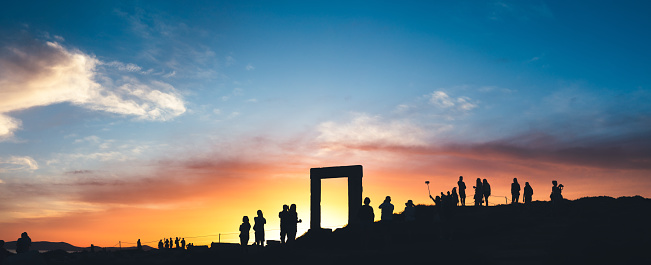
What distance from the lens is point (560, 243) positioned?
1373cm

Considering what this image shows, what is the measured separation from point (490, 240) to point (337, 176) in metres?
8.25

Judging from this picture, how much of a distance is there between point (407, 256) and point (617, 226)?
8.15 metres

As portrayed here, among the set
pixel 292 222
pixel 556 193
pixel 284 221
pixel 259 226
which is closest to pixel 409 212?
pixel 292 222

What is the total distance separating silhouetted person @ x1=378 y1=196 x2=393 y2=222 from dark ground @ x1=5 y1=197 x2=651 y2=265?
18.6 inches

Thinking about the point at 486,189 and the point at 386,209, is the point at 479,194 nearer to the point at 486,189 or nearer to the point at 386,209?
the point at 486,189

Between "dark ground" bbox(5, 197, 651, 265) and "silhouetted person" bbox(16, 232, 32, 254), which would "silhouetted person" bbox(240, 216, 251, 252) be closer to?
"dark ground" bbox(5, 197, 651, 265)

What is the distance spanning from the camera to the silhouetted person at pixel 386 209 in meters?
15.6

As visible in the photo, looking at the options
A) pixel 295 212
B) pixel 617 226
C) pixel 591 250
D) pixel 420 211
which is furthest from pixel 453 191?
pixel 591 250

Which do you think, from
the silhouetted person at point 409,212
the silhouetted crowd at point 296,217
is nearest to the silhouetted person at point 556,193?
the silhouetted crowd at point 296,217

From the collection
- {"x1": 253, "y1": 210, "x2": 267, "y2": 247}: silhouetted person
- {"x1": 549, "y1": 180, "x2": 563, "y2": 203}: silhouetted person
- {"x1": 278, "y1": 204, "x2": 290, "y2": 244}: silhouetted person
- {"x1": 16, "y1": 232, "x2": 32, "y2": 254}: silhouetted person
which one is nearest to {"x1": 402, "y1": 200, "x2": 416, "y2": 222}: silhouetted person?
{"x1": 278, "y1": 204, "x2": 290, "y2": 244}: silhouetted person

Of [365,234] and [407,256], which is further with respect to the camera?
[365,234]

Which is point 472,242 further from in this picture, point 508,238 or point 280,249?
point 280,249

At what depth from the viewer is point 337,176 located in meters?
21.8

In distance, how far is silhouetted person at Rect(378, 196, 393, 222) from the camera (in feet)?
51.2
